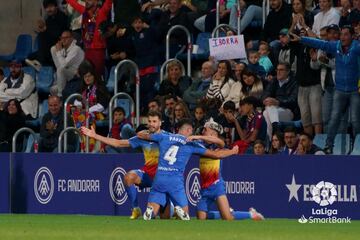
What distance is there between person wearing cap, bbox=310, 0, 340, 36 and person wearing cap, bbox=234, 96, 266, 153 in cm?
163

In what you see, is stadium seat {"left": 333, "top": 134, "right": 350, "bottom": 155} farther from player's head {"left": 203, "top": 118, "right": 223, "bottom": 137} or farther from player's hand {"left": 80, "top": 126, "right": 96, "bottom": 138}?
player's hand {"left": 80, "top": 126, "right": 96, "bottom": 138}

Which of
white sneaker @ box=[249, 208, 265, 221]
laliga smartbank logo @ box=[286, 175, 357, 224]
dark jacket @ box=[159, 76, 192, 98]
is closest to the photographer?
white sneaker @ box=[249, 208, 265, 221]

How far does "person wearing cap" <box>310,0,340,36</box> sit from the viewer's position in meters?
26.1

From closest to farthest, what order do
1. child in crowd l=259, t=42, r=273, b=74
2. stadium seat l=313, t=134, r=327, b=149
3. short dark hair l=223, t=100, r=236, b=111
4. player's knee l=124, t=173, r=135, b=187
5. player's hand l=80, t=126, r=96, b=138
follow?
player's hand l=80, t=126, r=96, b=138 → player's knee l=124, t=173, r=135, b=187 → stadium seat l=313, t=134, r=327, b=149 → short dark hair l=223, t=100, r=236, b=111 → child in crowd l=259, t=42, r=273, b=74

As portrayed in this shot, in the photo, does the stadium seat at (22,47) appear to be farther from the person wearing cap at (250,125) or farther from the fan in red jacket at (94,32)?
the person wearing cap at (250,125)

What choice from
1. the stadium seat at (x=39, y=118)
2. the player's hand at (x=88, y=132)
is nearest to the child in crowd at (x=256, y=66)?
the stadium seat at (x=39, y=118)

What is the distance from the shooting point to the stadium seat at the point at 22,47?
107 feet

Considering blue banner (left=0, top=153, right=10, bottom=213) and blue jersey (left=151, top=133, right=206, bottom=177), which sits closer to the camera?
blue jersey (left=151, top=133, right=206, bottom=177)

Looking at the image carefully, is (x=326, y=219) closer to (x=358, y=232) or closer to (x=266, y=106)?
(x=266, y=106)

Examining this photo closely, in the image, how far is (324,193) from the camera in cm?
2469

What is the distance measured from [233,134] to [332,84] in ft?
6.41

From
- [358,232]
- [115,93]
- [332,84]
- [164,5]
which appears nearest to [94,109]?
[115,93]

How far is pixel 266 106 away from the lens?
26.2m

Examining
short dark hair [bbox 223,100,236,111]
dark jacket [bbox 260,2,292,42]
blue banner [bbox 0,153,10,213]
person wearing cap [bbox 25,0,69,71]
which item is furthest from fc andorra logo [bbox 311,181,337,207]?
person wearing cap [bbox 25,0,69,71]
